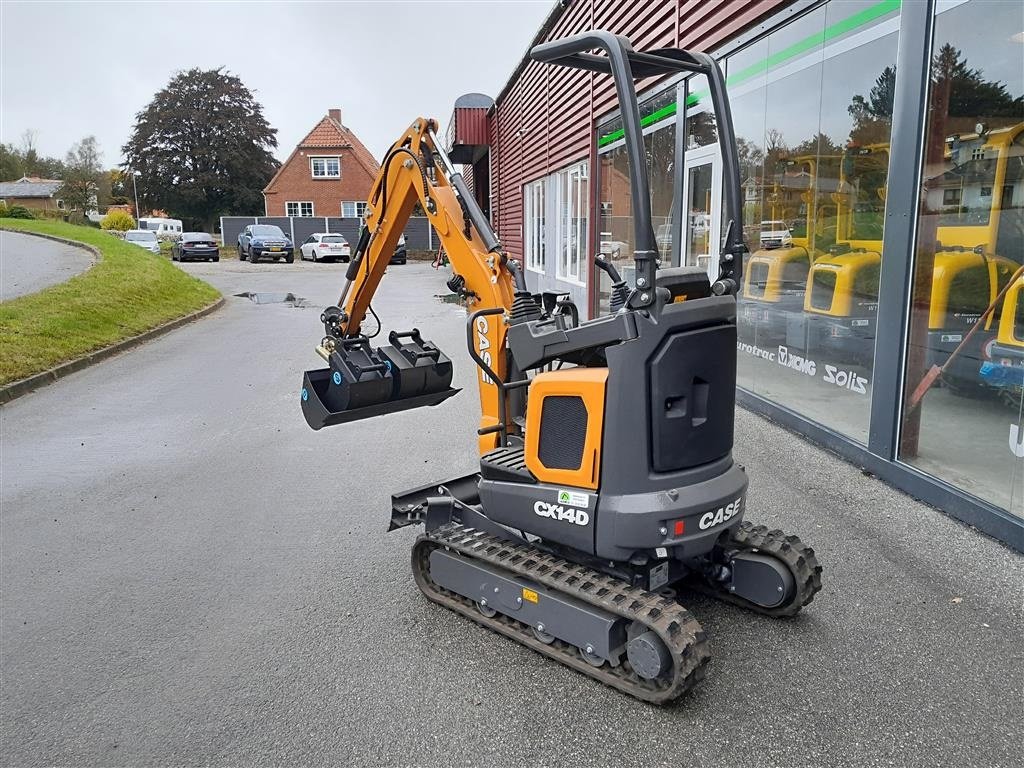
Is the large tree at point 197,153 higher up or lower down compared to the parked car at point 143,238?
higher up

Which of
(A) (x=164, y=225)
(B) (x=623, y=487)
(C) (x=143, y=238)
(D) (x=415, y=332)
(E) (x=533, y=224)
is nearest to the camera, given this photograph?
(B) (x=623, y=487)

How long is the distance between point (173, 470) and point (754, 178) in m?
5.98

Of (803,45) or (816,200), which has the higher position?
(803,45)

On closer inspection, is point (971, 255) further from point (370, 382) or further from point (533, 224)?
point (533, 224)

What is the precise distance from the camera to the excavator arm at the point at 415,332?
437 cm

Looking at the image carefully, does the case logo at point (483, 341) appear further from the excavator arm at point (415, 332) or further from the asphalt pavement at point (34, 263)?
the asphalt pavement at point (34, 263)

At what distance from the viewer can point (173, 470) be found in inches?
253

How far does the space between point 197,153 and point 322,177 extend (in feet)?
41.3

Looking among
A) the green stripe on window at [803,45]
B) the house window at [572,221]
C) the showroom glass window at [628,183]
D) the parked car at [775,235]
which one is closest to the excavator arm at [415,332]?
the green stripe on window at [803,45]

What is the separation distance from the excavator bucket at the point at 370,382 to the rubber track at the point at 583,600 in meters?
1.48

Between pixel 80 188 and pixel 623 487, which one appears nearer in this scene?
pixel 623 487

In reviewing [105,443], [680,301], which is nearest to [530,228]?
[105,443]

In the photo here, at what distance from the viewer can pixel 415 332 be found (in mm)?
5746

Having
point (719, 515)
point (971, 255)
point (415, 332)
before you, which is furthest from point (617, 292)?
point (971, 255)
